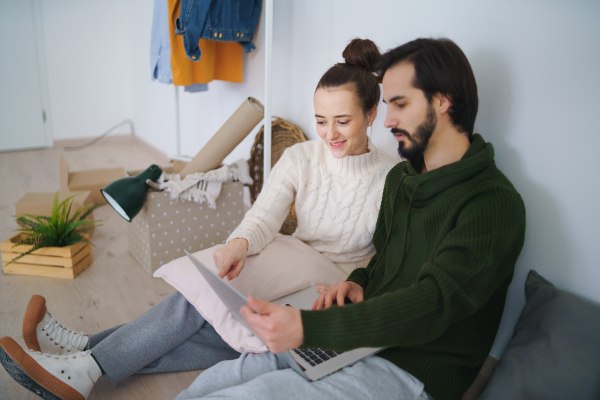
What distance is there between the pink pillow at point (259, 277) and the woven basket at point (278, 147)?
70 cm

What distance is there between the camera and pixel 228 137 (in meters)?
1.94

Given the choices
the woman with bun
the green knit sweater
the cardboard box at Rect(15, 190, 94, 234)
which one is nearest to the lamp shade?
the woman with bun

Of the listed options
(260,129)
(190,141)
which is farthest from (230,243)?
(190,141)

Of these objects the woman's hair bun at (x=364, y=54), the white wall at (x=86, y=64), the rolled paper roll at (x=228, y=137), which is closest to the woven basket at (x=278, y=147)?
the rolled paper roll at (x=228, y=137)

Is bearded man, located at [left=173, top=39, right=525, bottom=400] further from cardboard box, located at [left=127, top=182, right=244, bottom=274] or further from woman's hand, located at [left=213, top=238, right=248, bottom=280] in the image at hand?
cardboard box, located at [left=127, top=182, right=244, bottom=274]

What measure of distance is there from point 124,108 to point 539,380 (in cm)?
433

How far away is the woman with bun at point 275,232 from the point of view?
1.18 m

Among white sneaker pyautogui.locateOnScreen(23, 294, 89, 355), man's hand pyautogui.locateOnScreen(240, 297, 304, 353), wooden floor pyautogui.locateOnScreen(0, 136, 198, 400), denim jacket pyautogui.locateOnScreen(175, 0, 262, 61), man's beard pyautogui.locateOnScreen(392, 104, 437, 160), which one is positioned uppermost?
denim jacket pyautogui.locateOnScreen(175, 0, 262, 61)

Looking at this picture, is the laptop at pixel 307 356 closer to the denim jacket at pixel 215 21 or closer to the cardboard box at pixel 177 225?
the cardboard box at pixel 177 225

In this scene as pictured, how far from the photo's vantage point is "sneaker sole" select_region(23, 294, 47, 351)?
1.19m

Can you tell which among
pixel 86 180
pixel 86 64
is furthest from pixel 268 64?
pixel 86 64

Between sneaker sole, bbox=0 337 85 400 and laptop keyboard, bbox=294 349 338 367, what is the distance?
0.58m

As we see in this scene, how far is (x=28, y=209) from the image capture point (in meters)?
2.12

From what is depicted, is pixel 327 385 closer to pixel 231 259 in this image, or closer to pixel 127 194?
pixel 231 259
